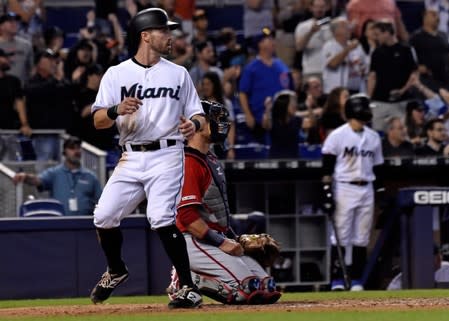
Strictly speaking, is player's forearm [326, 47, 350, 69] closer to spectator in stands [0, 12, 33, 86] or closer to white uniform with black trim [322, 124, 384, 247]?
white uniform with black trim [322, 124, 384, 247]

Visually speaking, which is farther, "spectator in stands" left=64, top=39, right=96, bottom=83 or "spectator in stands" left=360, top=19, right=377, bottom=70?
"spectator in stands" left=360, top=19, right=377, bottom=70

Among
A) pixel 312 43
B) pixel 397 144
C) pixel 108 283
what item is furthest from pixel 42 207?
pixel 312 43

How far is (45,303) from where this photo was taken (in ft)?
34.3

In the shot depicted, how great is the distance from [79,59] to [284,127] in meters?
2.60

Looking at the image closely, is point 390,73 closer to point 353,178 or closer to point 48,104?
point 353,178

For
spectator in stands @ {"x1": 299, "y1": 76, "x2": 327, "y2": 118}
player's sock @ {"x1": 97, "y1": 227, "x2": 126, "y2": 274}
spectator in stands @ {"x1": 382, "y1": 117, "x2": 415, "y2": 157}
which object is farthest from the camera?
spectator in stands @ {"x1": 299, "y1": 76, "x2": 327, "y2": 118}

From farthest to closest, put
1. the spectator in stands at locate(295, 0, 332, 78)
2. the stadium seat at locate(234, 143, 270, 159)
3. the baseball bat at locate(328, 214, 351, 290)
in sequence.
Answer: the spectator in stands at locate(295, 0, 332, 78) < the stadium seat at locate(234, 143, 270, 159) < the baseball bat at locate(328, 214, 351, 290)

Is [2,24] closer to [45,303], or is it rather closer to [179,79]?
[45,303]

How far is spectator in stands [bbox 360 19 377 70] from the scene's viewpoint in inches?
651

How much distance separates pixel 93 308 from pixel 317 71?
27.3ft

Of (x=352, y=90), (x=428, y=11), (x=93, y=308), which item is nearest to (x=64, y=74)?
(x=352, y=90)

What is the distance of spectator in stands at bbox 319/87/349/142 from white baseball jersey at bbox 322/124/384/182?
1.16 meters

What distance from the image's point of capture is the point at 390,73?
1602 centimetres

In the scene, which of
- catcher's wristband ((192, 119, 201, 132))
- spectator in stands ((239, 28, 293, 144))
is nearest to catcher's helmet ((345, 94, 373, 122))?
spectator in stands ((239, 28, 293, 144))
